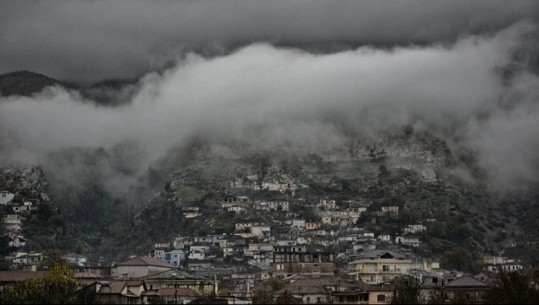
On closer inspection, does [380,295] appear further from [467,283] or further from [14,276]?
[14,276]

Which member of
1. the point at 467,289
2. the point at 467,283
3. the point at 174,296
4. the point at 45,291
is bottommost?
the point at 45,291

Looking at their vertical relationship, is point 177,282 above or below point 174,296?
above

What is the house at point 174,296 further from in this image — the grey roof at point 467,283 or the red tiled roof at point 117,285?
the grey roof at point 467,283

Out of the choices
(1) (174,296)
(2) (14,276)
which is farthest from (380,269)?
(2) (14,276)

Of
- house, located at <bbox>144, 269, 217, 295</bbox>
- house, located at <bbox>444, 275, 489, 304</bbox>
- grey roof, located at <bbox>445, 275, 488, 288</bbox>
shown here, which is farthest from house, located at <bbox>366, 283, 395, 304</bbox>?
house, located at <bbox>144, 269, 217, 295</bbox>

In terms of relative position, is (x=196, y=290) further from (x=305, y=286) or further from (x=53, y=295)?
(x=53, y=295)

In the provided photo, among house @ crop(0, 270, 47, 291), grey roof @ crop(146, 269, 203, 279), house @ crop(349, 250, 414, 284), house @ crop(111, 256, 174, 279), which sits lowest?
house @ crop(0, 270, 47, 291)

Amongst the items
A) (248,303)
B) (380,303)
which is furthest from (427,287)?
(248,303)

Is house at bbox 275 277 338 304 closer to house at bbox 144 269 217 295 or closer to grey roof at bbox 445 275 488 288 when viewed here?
house at bbox 144 269 217 295
